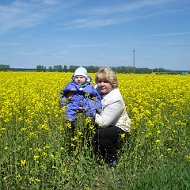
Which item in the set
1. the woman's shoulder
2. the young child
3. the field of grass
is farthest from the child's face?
the field of grass

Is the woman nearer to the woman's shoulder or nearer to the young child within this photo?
the woman's shoulder

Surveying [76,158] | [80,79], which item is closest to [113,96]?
[80,79]

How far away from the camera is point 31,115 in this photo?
4.49m

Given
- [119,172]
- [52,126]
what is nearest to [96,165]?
[119,172]

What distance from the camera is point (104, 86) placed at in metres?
4.84

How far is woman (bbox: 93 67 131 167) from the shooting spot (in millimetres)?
4578

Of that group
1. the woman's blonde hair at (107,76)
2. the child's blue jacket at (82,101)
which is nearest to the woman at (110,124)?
the woman's blonde hair at (107,76)

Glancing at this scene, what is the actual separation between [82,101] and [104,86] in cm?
41

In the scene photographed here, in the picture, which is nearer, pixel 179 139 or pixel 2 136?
pixel 2 136

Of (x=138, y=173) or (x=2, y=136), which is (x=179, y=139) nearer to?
(x=138, y=173)

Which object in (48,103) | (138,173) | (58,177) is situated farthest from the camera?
(48,103)

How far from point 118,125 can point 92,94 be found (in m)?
0.54

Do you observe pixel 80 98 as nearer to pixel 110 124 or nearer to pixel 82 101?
pixel 82 101

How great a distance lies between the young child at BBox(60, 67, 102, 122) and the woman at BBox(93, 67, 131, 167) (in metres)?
0.13
